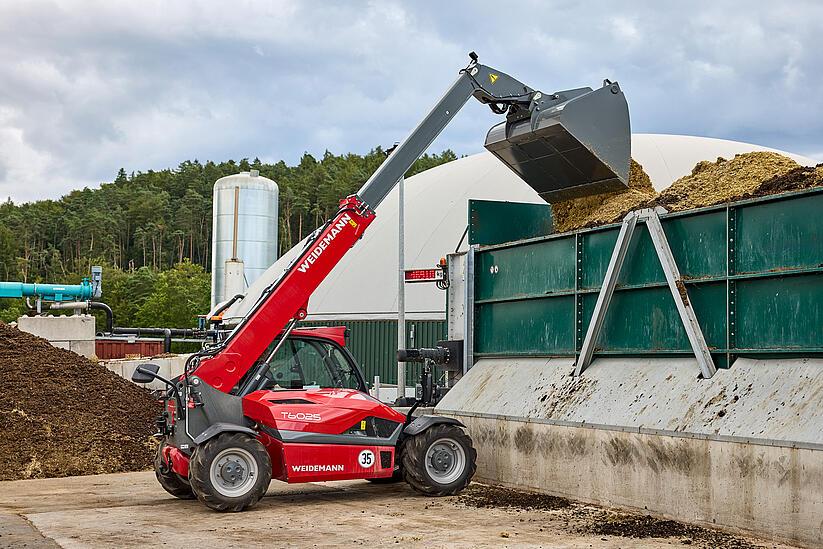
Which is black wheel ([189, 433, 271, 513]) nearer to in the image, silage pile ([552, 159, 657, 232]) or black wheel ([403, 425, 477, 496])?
black wheel ([403, 425, 477, 496])

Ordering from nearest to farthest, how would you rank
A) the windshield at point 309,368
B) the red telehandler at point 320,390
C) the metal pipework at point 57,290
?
the red telehandler at point 320,390, the windshield at point 309,368, the metal pipework at point 57,290

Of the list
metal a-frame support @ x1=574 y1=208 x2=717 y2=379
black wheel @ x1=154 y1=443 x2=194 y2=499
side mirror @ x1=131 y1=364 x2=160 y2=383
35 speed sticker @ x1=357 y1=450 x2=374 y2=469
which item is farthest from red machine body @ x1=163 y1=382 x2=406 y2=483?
metal a-frame support @ x1=574 y1=208 x2=717 y2=379

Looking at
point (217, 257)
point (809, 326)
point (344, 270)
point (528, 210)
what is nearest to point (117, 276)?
point (217, 257)

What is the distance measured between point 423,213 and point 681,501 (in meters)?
28.4

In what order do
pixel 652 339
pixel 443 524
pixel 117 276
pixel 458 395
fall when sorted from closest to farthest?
pixel 443 524
pixel 652 339
pixel 458 395
pixel 117 276

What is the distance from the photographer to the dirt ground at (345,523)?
8.60 m

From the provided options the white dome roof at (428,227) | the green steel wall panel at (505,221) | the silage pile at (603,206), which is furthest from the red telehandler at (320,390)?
the white dome roof at (428,227)

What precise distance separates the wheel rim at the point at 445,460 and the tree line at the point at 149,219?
288ft

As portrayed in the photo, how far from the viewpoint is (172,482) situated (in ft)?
38.5

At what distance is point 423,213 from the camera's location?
37156 mm

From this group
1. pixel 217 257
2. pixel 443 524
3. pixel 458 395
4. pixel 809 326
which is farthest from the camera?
pixel 217 257

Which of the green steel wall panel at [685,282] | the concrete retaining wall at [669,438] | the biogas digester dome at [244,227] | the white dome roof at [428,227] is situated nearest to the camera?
the concrete retaining wall at [669,438]

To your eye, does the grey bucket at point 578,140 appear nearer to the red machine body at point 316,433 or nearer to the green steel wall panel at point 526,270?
the green steel wall panel at point 526,270

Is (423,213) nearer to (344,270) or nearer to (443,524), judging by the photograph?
(344,270)
